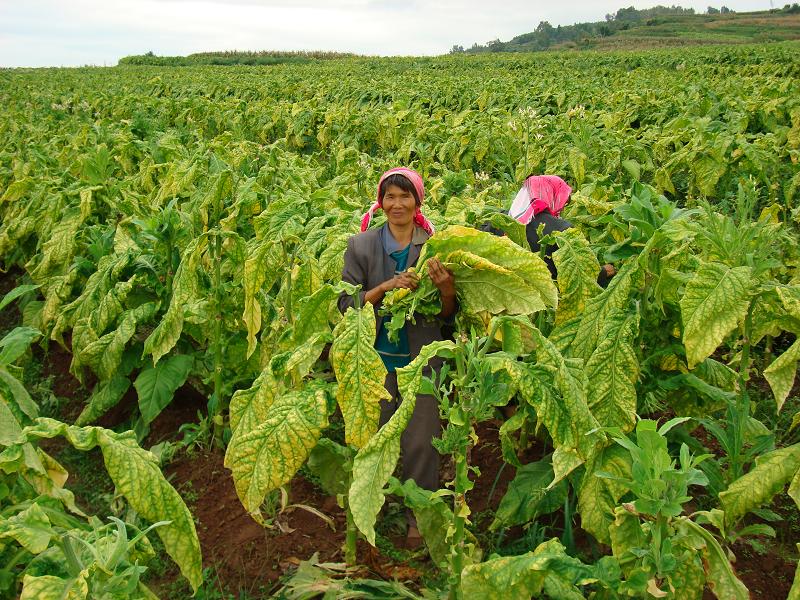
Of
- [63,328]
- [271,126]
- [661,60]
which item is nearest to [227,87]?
[271,126]

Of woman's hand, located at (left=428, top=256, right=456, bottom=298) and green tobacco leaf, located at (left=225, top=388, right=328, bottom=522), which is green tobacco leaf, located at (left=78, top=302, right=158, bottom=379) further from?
woman's hand, located at (left=428, top=256, right=456, bottom=298)

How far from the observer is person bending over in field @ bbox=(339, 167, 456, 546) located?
9.58 ft

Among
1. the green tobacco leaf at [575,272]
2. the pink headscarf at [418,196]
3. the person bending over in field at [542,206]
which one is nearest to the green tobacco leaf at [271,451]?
the green tobacco leaf at [575,272]

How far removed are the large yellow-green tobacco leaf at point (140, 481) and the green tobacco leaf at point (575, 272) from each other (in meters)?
1.46

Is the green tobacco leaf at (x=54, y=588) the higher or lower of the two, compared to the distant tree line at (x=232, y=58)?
lower

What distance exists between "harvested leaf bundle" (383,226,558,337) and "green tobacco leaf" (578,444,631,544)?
524 mm

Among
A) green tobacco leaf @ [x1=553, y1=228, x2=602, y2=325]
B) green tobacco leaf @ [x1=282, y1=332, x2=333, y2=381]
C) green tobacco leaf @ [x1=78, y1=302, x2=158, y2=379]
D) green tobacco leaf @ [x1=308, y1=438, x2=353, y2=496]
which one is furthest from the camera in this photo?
green tobacco leaf @ [x1=78, y1=302, x2=158, y2=379]

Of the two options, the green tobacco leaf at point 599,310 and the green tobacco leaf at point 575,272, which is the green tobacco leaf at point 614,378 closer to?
the green tobacco leaf at point 599,310

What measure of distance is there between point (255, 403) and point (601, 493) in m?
1.15

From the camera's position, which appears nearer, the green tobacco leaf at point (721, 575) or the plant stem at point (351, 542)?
the green tobacco leaf at point (721, 575)

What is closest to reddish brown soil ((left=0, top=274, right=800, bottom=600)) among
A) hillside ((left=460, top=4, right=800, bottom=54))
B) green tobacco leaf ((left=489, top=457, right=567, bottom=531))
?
green tobacco leaf ((left=489, top=457, right=567, bottom=531))

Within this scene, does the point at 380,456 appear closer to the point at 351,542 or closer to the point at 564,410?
the point at 564,410

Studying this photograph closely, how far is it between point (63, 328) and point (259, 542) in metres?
1.93

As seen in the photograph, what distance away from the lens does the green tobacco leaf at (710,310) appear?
2232 millimetres
